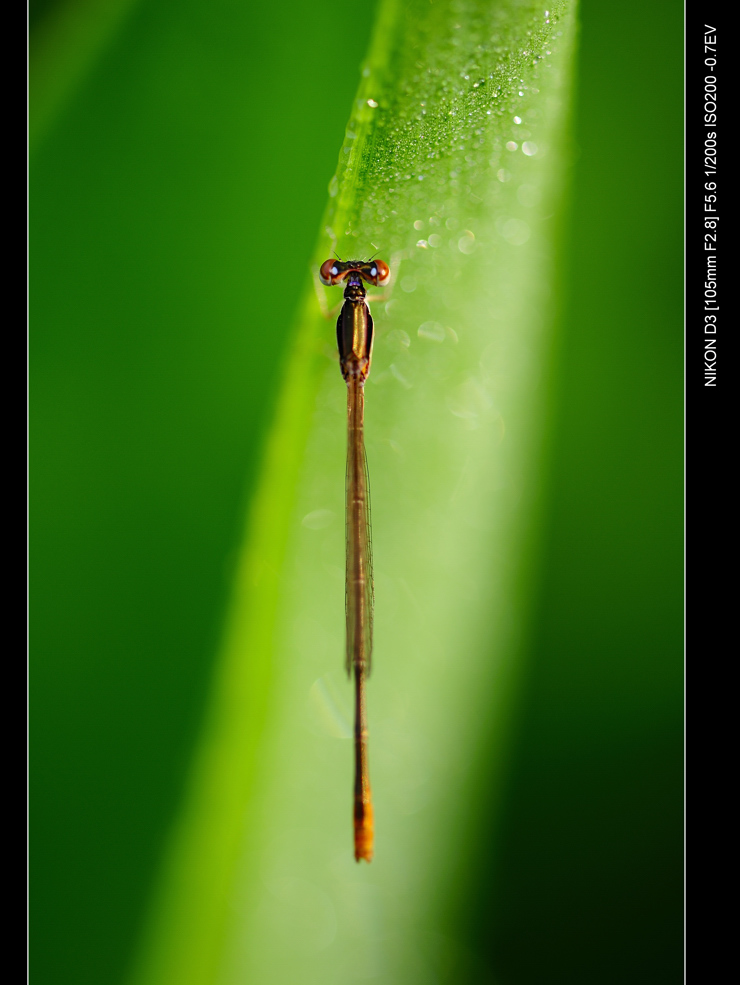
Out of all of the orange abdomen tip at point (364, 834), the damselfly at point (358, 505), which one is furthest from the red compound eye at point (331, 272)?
the orange abdomen tip at point (364, 834)

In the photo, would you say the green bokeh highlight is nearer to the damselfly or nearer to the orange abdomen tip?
the damselfly

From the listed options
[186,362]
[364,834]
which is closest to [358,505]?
[186,362]

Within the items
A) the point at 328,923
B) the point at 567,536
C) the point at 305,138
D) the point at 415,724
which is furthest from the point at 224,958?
the point at 305,138

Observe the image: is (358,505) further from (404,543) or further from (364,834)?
(364,834)

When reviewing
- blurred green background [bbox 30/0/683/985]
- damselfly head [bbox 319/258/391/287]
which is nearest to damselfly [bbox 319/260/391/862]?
damselfly head [bbox 319/258/391/287]

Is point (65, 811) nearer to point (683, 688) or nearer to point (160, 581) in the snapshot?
point (160, 581)

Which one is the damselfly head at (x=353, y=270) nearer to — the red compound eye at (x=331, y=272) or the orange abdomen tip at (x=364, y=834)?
the red compound eye at (x=331, y=272)

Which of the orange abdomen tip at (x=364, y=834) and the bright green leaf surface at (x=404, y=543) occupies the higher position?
the bright green leaf surface at (x=404, y=543)
